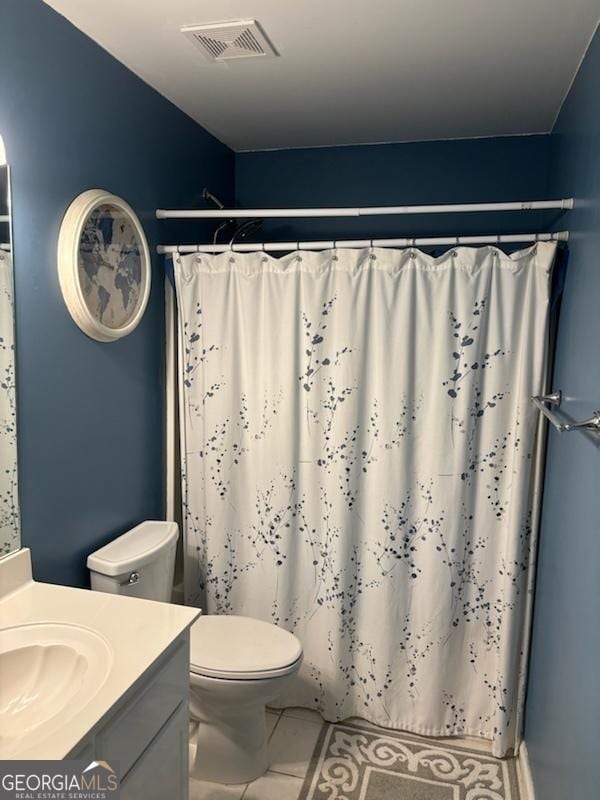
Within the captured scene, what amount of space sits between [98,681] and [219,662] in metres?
0.75

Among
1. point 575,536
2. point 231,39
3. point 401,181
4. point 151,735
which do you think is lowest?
point 151,735

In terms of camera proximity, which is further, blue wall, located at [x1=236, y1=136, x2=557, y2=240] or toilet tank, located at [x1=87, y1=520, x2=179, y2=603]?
blue wall, located at [x1=236, y1=136, x2=557, y2=240]

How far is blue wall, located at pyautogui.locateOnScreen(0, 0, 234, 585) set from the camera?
59.1 inches

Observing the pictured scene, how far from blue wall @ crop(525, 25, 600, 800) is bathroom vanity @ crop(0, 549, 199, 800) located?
34.9 inches

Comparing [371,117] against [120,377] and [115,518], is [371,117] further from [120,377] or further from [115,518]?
[115,518]

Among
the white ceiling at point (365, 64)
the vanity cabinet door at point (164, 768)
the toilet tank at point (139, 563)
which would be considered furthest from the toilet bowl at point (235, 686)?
the white ceiling at point (365, 64)

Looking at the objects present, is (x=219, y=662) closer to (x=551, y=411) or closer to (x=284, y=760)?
(x=284, y=760)

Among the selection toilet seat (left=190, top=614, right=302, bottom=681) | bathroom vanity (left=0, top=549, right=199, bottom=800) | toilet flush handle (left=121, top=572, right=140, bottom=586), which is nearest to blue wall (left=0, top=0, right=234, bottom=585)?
toilet flush handle (left=121, top=572, right=140, bottom=586)

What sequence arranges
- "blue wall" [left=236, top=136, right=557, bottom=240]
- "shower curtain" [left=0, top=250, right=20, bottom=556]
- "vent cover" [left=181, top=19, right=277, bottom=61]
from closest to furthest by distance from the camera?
"shower curtain" [left=0, top=250, right=20, bottom=556], "vent cover" [left=181, top=19, right=277, bottom=61], "blue wall" [left=236, top=136, right=557, bottom=240]

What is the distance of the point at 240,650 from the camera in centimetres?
188

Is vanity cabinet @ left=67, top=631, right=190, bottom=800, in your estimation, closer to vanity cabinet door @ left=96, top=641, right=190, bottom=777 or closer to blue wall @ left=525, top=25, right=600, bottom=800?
vanity cabinet door @ left=96, top=641, right=190, bottom=777

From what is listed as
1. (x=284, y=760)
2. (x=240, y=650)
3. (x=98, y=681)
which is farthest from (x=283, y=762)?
(x=98, y=681)

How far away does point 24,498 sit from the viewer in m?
1.53

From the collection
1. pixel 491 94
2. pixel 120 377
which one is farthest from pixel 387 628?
pixel 491 94
